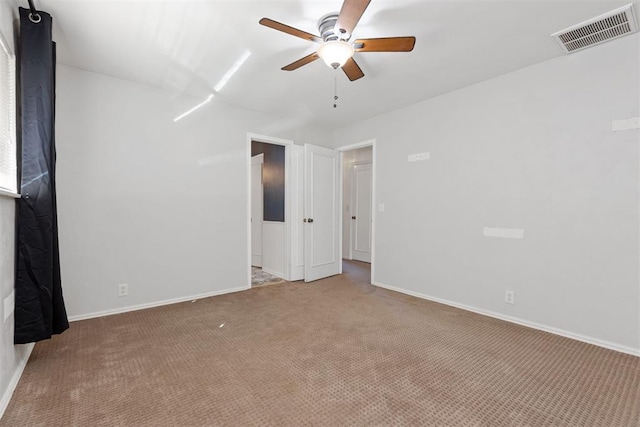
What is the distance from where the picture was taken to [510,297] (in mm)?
2898

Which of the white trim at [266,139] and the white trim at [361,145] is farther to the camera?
the white trim at [361,145]

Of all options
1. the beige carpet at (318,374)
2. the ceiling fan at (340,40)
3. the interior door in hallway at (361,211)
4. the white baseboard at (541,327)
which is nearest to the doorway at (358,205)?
the interior door in hallway at (361,211)

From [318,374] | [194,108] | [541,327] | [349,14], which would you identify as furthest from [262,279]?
[349,14]

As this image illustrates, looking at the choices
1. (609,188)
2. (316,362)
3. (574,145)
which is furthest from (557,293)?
(316,362)

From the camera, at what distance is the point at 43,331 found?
78.2 inches

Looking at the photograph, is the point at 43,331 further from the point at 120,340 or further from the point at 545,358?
the point at 545,358

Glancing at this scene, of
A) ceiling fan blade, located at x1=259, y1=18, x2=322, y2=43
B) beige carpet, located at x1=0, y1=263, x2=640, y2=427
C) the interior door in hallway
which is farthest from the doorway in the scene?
ceiling fan blade, located at x1=259, y1=18, x2=322, y2=43

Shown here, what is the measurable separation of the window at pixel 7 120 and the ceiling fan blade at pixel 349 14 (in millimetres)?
2030

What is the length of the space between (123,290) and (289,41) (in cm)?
293

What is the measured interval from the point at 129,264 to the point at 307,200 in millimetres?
2373

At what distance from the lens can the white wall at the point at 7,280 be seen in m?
1.64

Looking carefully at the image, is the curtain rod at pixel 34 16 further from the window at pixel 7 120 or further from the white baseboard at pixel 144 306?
the white baseboard at pixel 144 306

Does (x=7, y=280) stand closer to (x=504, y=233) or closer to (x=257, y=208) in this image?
(x=257, y=208)

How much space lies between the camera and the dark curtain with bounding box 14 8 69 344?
1.93 meters
